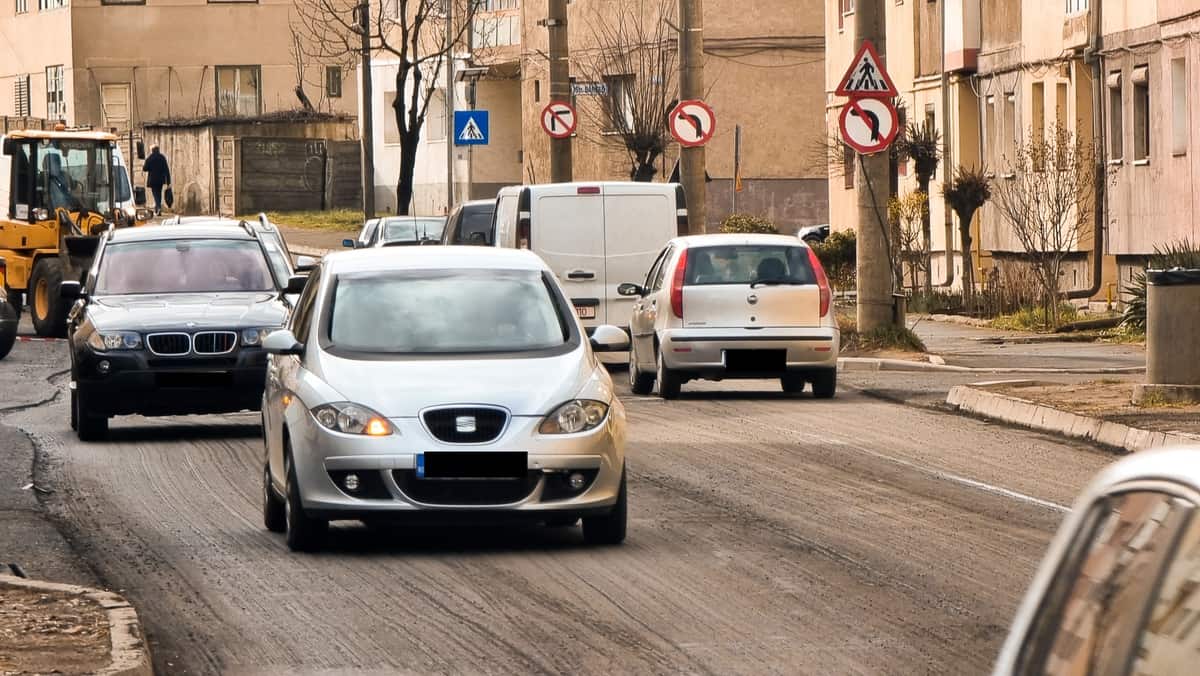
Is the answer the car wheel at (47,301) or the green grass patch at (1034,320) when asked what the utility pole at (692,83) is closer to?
the green grass patch at (1034,320)

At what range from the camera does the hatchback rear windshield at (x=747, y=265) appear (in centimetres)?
2223

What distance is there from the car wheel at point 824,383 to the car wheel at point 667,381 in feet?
3.96

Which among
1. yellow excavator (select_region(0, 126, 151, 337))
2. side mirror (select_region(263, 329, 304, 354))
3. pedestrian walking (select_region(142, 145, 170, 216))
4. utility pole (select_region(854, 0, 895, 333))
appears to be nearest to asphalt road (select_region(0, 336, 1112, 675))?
side mirror (select_region(263, 329, 304, 354))

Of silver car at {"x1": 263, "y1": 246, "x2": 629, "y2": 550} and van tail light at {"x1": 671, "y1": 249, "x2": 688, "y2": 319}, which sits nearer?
silver car at {"x1": 263, "y1": 246, "x2": 629, "y2": 550}

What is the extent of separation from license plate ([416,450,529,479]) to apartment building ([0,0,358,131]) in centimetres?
7411

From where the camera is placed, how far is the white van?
84.9 ft

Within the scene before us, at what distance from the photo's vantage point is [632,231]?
25984 millimetres

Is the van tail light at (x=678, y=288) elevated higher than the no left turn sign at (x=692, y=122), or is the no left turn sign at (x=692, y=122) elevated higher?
the no left turn sign at (x=692, y=122)

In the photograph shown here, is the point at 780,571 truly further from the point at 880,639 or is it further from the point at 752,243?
the point at 752,243

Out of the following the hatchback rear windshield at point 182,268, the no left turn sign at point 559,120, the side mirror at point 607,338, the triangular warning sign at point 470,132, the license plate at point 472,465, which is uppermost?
the triangular warning sign at point 470,132

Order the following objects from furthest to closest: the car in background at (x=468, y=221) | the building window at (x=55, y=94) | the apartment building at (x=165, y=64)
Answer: the building window at (x=55, y=94), the apartment building at (x=165, y=64), the car in background at (x=468, y=221)

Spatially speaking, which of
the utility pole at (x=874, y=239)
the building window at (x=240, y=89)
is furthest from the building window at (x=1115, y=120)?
the building window at (x=240, y=89)

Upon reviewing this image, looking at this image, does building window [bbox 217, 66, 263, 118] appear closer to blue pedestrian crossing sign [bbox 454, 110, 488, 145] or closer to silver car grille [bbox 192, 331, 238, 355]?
blue pedestrian crossing sign [bbox 454, 110, 488, 145]

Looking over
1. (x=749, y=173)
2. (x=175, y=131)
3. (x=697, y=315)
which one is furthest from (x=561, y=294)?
(x=175, y=131)
